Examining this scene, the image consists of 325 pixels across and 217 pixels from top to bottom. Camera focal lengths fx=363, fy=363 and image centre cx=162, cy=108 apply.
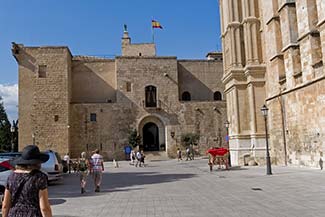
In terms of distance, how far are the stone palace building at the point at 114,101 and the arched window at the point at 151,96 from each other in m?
0.01

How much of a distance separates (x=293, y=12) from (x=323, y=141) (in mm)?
7303

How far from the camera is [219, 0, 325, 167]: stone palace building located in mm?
16516

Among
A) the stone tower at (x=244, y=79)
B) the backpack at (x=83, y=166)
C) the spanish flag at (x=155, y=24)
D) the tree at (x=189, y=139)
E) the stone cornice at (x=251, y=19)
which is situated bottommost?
the backpack at (x=83, y=166)

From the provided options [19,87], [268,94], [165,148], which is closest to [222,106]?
[165,148]

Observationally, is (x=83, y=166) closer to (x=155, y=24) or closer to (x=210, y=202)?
(x=210, y=202)

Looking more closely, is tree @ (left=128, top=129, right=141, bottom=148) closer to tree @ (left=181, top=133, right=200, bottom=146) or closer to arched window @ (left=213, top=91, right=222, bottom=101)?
tree @ (left=181, top=133, right=200, bottom=146)

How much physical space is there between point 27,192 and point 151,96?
130 feet

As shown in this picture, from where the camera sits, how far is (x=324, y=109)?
50.5ft

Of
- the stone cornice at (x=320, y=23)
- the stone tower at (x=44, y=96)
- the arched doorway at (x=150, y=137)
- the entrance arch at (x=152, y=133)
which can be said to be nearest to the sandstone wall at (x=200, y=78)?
the entrance arch at (x=152, y=133)

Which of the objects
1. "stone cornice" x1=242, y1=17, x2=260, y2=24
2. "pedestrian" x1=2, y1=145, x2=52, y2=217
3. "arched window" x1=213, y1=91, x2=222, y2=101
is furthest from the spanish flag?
"pedestrian" x1=2, y1=145, x2=52, y2=217

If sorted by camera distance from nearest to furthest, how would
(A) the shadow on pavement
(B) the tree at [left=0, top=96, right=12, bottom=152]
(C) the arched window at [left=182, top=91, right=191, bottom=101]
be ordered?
(A) the shadow on pavement < (C) the arched window at [left=182, top=91, right=191, bottom=101] < (B) the tree at [left=0, top=96, right=12, bottom=152]

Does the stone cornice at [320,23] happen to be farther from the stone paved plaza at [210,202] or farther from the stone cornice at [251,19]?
the stone cornice at [251,19]

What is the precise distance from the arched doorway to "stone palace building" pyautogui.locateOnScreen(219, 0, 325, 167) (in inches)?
687

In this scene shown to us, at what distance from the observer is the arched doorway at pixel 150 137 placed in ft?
142
